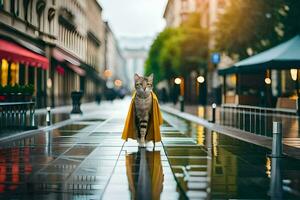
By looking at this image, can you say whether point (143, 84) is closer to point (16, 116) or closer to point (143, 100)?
point (143, 100)

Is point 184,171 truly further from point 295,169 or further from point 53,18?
point 53,18

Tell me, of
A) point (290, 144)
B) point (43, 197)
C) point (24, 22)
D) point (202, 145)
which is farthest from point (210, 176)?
point (24, 22)

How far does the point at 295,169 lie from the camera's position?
10.0 meters

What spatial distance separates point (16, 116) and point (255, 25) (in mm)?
25461

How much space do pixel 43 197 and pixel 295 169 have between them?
5.09 meters

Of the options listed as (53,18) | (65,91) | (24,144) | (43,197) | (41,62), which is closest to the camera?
(43,197)

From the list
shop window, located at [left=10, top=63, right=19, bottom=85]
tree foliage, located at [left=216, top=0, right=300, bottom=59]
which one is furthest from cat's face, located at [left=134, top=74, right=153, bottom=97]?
tree foliage, located at [left=216, top=0, right=300, bottom=59]

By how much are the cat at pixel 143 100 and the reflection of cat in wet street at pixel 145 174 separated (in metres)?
0.75

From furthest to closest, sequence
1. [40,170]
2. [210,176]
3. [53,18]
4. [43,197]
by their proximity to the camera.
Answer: [53,18]
[40,170]
[210,176]
[43,197]

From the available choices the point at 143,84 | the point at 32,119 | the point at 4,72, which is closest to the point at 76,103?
the point at 4,72

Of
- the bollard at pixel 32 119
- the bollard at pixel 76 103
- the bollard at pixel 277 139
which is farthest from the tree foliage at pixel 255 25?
the bollard at pixel 277 139

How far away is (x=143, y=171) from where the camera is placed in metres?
9.72

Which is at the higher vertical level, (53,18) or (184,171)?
(53,18)

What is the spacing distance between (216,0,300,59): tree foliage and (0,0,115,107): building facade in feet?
47.1
